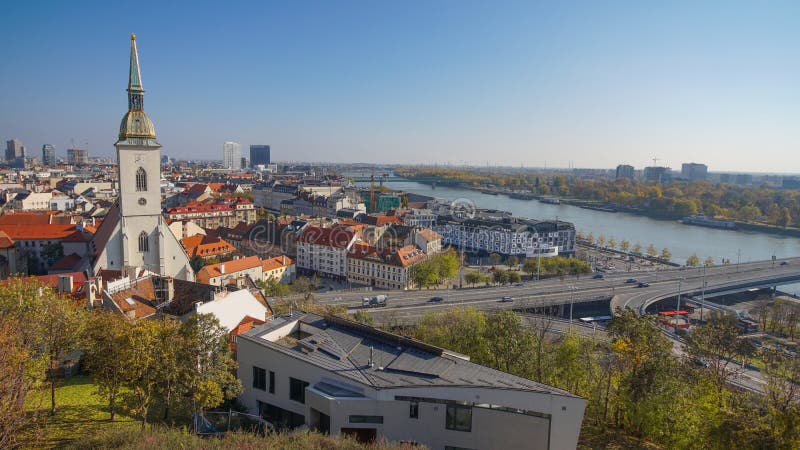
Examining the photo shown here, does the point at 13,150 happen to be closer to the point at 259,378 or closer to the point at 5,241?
the point at 5,241

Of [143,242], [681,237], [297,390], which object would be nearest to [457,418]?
[297,390]

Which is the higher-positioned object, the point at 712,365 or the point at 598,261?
the point at 712,365

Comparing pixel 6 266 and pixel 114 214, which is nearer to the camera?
pixel 114 214

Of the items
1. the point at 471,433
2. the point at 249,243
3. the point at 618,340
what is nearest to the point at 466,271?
the point at 249,243

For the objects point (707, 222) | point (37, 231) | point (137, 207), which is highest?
point (137, 207)

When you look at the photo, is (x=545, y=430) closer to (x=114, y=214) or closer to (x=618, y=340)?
(x=618, y=340)
